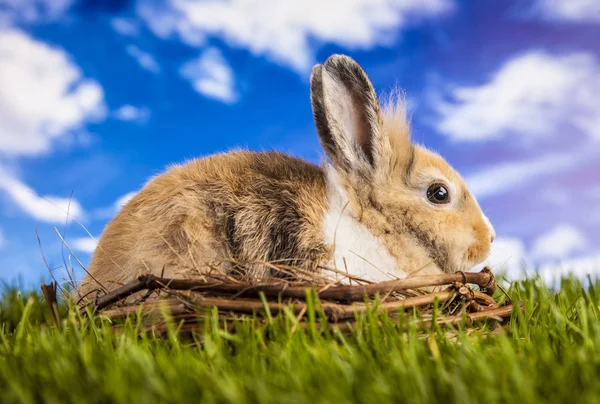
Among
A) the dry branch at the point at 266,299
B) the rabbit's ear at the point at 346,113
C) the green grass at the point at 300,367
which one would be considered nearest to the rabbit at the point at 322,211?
the rabbit's ear at the point at 346,113

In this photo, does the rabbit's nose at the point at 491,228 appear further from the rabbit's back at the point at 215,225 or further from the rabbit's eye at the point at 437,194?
the rabbit's back at the point at 215,225

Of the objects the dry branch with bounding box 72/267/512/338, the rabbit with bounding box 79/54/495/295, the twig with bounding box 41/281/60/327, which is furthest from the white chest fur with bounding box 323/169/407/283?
the twig with bounding box 41/281/60/327

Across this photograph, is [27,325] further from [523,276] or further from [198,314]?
[523,276]

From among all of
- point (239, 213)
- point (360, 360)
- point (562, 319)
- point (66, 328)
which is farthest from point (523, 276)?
point (66, 328)

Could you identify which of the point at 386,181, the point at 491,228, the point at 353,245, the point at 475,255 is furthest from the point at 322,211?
the point at 491,228

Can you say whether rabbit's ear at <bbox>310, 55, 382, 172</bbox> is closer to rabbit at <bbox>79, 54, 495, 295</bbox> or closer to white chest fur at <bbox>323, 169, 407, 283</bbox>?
rabbit at <bbox>79, 54, 495, 295</bbox>

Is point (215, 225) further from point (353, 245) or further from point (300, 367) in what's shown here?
point (300, 367)

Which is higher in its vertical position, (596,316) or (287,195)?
(287,195)
